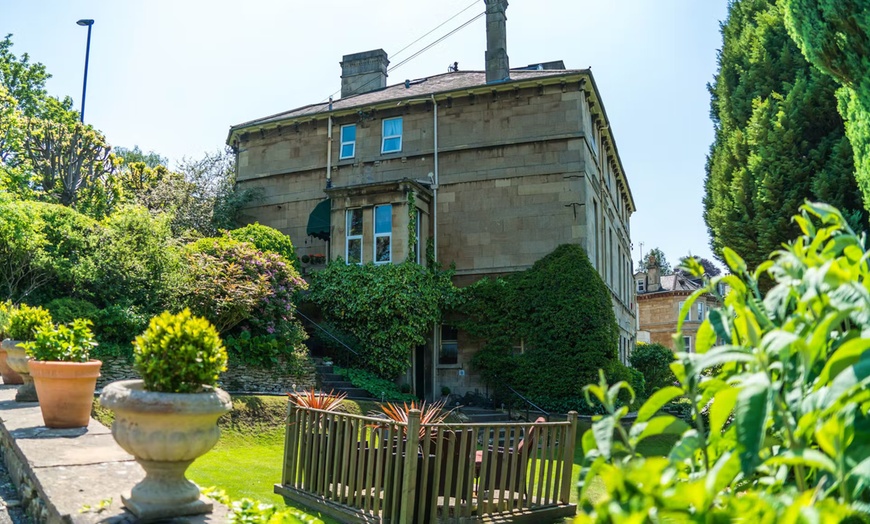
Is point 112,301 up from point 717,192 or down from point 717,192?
down

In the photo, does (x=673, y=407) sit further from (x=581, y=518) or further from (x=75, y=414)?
(x=581, y=518)

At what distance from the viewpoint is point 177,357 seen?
4.21 meters

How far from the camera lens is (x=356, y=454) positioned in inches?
268

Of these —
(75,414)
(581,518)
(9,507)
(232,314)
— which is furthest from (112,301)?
(581,518)

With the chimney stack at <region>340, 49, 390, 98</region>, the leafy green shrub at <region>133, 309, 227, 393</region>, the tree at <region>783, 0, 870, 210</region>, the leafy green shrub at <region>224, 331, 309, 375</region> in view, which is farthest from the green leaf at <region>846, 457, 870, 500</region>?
the chimney stack at <region>340, 49, 390, 98</region>

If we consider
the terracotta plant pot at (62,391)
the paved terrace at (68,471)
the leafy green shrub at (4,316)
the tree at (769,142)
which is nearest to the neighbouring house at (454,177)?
the tree at (769,142)

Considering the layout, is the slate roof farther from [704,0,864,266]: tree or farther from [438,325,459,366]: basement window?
[438,325,459,366]: basement window

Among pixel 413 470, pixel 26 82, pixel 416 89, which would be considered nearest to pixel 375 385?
pixel 413 470

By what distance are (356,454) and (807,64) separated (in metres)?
16.3

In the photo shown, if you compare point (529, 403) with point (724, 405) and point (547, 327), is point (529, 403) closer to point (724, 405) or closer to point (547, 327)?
point (547, 327)

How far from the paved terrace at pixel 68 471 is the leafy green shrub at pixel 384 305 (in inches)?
464

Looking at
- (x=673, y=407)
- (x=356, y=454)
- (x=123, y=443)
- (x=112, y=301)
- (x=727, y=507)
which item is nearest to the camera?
(x=727, y=507)

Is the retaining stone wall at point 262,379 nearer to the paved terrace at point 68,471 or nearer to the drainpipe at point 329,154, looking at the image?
the paved terrace at point 68,471

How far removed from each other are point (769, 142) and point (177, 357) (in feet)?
54.2
